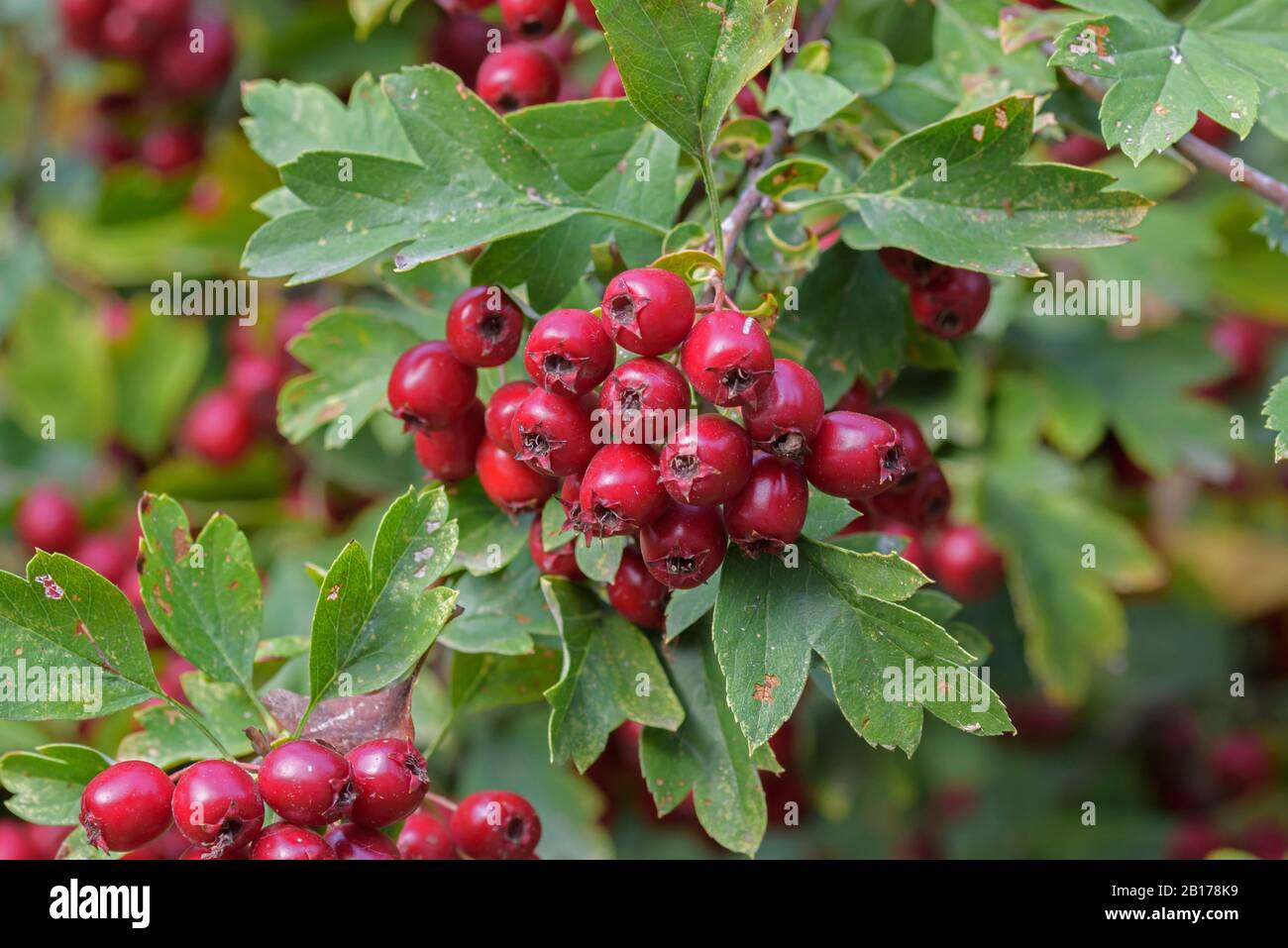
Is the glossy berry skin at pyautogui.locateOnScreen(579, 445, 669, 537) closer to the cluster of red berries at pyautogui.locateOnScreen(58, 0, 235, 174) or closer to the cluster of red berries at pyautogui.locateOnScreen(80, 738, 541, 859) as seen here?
the cluster of red berries at pyautogui.locateOnScreen(80, 738, 541, 859)

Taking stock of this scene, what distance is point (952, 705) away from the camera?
3.05ft

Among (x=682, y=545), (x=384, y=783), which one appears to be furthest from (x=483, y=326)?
(x=384, y=783)

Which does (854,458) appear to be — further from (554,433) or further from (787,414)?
(554,433)

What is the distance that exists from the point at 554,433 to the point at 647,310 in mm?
120

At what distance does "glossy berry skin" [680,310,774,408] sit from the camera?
0.87m

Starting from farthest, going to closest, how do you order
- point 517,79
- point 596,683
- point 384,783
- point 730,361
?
point 517,79, point 596,683, point 384,783, point 730,361

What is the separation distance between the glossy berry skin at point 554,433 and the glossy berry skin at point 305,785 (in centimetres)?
28

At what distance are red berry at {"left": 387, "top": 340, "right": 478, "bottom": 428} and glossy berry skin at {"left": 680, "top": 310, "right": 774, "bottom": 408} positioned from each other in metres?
0.28

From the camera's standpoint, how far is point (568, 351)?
3.00 feet

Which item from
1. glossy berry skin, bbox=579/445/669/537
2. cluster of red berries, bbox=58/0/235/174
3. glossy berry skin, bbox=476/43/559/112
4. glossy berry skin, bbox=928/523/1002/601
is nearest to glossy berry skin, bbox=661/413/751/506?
glossy berry skin, bbox=579/445/669/537

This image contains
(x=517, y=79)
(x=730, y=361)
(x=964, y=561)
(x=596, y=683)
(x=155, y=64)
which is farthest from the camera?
(x=155, y=64)

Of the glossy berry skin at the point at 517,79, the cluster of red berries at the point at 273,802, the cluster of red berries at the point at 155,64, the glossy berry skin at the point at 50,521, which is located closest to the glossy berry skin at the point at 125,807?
the cluster of red berries at the point at 273,802

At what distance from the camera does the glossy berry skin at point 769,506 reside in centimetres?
91

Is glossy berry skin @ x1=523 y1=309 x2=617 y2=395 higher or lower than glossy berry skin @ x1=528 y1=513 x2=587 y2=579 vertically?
higher
